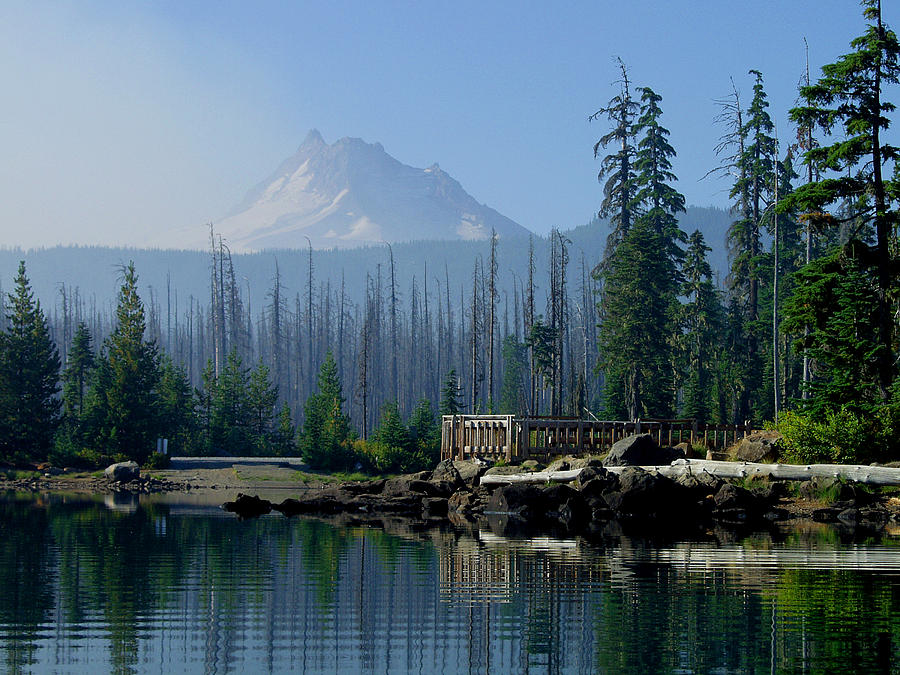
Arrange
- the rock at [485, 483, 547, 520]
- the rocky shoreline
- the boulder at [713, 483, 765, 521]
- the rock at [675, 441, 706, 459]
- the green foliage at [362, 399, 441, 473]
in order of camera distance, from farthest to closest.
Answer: the green foliage at [362, 399, 441, 473], the rock at [675, 441, 706, 459], the rock at [485, 483, 547, 520], the boulder at [713, 483, 765, 521], the rocky shoreline

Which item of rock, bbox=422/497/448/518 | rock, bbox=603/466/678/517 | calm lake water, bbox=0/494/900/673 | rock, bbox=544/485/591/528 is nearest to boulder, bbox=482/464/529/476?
rock, bbox=422/497/448/518

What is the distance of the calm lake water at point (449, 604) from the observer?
11703 millimetres

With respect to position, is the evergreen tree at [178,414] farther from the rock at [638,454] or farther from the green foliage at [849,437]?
the green foliage at [849,437]

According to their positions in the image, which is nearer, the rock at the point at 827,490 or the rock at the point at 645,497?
the rock at the point at 827,490

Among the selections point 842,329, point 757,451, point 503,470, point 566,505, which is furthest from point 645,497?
point 842,329

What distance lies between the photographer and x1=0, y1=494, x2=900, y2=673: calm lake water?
11.7m

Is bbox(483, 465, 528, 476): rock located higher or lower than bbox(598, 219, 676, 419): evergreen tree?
lower

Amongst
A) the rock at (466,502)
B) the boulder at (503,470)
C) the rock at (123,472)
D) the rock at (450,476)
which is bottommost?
the rock at (123,472)

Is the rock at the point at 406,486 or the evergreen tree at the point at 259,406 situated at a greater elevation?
the evergreen tree at the point at 259,406

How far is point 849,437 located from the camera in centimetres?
3231

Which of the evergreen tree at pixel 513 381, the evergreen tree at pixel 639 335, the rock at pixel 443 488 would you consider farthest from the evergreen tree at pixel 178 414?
the rock at pixel 443 488

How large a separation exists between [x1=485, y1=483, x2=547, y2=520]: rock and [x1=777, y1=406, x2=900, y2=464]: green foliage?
8276 millimetres

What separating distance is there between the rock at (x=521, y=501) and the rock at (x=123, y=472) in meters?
26.8

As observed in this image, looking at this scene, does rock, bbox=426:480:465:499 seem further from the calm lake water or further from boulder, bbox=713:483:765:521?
the calm lake water
